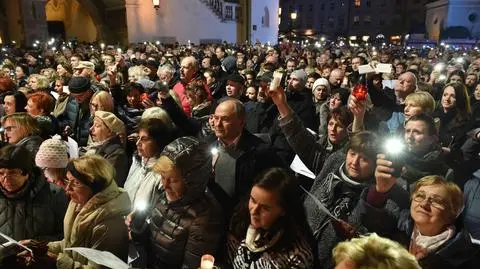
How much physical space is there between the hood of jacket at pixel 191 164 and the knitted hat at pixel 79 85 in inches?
135

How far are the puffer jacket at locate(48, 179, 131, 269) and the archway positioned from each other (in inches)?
1038

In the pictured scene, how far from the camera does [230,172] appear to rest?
361 cm

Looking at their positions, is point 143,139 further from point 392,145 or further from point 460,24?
point 460,24

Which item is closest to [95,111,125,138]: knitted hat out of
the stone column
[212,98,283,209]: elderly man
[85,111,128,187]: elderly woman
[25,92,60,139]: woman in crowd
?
[85,111,128,187]: elderly woman

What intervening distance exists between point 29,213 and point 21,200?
120 mm

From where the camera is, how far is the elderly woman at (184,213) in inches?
108

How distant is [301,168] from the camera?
13.1ft

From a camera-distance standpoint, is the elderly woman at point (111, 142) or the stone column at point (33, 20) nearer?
the elderly woman at point (111, 142)

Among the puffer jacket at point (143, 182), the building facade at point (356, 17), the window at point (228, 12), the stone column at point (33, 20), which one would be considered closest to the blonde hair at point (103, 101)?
the puffer jacket at point (143, 182)

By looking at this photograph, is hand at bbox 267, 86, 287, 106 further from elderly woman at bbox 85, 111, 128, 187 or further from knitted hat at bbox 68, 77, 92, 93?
knitted hat at bbox 68, 77, 92, 93

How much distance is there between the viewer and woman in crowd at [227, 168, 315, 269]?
2.45 metres

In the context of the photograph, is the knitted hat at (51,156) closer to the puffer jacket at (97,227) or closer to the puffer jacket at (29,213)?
the puffer jacket at (29,213)

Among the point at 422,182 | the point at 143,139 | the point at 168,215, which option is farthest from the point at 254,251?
the point at 143,139

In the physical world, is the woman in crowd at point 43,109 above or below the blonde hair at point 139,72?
below
